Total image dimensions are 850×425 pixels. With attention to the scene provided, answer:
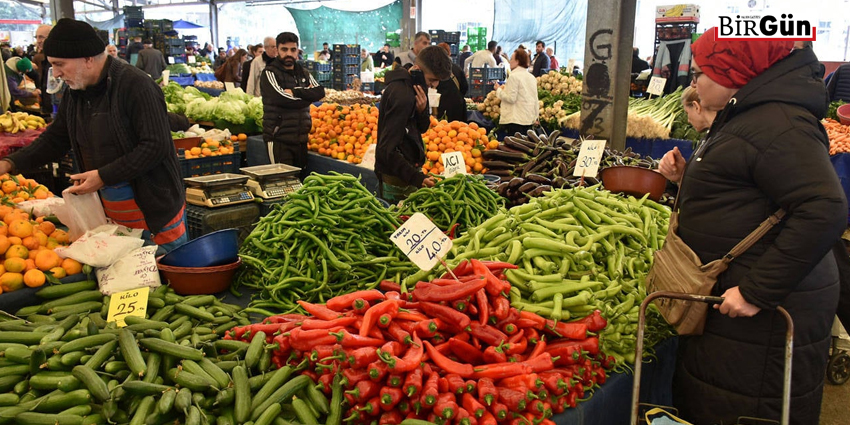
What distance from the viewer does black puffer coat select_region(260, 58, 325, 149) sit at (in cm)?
661

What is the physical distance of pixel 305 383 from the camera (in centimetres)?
214

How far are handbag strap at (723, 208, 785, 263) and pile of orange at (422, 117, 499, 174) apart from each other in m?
3.93

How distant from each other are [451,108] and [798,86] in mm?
6405

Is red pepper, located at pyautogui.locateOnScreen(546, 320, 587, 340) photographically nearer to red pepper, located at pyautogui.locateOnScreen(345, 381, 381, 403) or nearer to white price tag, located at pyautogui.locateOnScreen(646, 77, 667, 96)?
red pepper, located at pyautogui.locateOnScreen(345, 381, 381, 403)

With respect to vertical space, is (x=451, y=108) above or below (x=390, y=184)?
above

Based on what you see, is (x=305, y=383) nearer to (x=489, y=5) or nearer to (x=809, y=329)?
(x=809, y=329)

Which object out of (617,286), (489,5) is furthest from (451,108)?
(489,5)

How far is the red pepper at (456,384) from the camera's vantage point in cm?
201

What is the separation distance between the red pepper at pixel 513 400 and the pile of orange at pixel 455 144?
4.07m

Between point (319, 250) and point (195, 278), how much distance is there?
67 cm

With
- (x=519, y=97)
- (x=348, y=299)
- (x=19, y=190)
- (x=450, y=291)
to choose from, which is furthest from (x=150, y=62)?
(x=450, y=291)

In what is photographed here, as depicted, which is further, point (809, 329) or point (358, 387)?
point (809, 329)

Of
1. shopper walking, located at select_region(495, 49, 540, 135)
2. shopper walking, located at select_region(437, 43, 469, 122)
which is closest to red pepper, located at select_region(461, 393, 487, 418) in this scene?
shopper walking, located at select_region(437, 43, 469, 122)

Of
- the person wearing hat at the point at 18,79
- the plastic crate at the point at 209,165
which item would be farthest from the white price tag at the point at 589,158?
the person wearing hat at the point at 18,79
